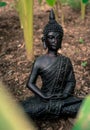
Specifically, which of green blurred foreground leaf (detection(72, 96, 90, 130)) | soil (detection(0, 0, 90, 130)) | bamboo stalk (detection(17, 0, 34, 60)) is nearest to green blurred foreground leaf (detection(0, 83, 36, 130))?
green blurred foreground leaf (detection(72, 96, 90, 130))

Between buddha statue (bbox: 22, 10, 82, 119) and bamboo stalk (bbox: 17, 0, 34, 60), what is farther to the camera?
bamboo stalk (bbox: 17, 0, 34, 60)

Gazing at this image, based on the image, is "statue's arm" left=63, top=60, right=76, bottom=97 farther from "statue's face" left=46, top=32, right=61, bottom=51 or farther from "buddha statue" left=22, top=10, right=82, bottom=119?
"statue's face" left=46, top=32, right=61, bottom=51

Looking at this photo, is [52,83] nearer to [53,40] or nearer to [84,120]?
[53,40]

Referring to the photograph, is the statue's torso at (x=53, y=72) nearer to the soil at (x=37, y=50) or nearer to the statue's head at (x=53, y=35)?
the statue's head at (x=53, y=35)

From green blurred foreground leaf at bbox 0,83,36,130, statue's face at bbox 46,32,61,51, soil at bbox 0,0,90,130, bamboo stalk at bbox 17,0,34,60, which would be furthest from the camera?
bamboo stalk at bbox 17,0,34,60

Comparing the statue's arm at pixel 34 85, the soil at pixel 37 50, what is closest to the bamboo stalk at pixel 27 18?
the soil at pixel 37 50

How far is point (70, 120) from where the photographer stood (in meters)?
1.71

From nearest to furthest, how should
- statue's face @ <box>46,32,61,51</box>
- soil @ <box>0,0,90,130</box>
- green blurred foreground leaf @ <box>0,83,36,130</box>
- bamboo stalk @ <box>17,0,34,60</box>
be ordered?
green blurred foreground leaf @ <box>0,83,36,130</box>
statue's face @ <box>46,32,61,51</box>
soil @ <box>0,0,90,130</box>
bamboo stalk @ <box>17,0,34,60</box>

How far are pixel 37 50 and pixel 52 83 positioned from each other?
0.92m

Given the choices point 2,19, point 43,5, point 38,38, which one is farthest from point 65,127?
point 43,5

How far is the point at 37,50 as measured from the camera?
2539 mm

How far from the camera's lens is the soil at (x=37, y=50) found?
79.9 inches

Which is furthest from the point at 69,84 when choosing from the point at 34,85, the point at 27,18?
the point at 27,18

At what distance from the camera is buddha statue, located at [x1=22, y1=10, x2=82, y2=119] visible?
1605 mm
